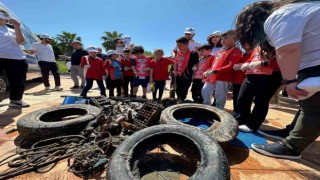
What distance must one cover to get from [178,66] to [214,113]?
269 cm

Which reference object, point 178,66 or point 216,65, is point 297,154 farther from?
point 178,66

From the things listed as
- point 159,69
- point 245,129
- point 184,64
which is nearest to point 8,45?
point 159,69

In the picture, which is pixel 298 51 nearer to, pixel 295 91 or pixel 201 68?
pixel 295 91

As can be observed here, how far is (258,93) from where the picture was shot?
3180 mm

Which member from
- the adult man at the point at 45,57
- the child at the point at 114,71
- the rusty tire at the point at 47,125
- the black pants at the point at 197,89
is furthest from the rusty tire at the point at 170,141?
the adult man at the point at 45,57

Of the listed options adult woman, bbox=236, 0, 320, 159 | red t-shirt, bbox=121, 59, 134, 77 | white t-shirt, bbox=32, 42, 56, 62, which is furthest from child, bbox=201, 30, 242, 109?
white t-shirt, bbox=32, 42, 56, 62

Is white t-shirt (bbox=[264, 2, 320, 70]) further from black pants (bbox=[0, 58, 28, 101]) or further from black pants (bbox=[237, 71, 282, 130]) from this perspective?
black pants (bbox=[0, 58, 28, 101])

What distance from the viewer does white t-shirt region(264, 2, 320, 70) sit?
5.82 ft

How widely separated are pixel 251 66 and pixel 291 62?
138 cm

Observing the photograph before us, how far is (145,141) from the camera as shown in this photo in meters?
2.10

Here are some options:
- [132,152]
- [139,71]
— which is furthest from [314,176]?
[139,71]

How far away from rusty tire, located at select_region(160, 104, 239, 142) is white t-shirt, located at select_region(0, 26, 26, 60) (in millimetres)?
3532

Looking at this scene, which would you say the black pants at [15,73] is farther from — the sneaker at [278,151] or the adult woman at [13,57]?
the sneaker at [278,151]

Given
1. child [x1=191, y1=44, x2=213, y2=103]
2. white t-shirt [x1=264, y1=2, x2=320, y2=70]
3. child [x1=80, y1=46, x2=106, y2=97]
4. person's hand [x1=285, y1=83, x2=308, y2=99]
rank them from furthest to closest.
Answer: child [x1=80, y1=46, x2=106, y2=97] → child [x1=191, y1=44, x2=213, y2=103] → person's hand [x1=285, y1=83, x2=308, y2=99] → white t-shirt [x1=264, y1=2, x2=320, y2=70]
